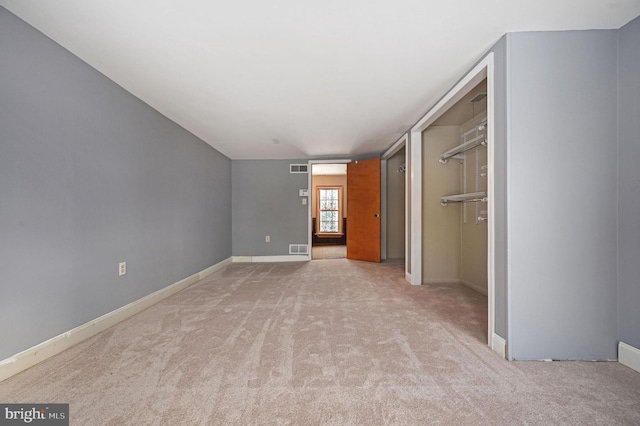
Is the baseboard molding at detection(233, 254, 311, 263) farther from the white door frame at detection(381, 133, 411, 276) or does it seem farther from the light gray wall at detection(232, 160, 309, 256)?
the white door frame at detection(381, 133, 411, 276)

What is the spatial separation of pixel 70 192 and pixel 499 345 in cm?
331

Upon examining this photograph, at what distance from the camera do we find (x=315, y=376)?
5.01 feet

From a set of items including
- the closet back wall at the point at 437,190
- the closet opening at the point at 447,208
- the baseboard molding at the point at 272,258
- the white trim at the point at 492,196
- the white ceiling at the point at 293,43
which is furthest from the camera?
the baseboard molding at the point at 272,258

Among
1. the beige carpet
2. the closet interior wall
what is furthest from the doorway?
the beige carpet

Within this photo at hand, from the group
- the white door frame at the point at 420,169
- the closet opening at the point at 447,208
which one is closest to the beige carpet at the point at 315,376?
the white door frame at the point at 420,169

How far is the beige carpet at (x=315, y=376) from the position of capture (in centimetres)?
124

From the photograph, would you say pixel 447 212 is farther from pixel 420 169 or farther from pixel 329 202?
pixel 329 202

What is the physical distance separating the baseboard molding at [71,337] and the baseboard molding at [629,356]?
12.4ft

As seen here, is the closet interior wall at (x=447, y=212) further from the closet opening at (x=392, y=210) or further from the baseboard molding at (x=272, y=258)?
the baseboard molding at (x=272, y=258)

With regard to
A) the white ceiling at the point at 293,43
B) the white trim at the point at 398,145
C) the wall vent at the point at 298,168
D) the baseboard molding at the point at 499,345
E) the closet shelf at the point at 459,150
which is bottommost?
the baseboard molding at the point at 499,345

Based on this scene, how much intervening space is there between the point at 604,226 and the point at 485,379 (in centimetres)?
127

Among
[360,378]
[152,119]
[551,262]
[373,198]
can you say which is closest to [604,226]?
[551,262]

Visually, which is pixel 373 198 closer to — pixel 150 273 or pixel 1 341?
pixel 150 273

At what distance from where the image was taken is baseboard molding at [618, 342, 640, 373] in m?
1.58
